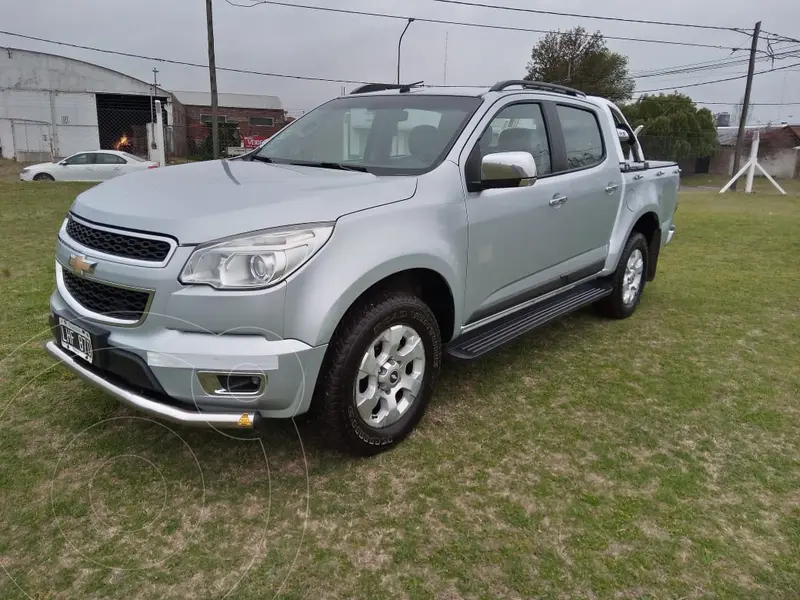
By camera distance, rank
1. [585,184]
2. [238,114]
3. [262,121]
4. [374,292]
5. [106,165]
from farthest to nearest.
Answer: [262,121] → [238,114] → [106,165] → [585,184] → [374,292]

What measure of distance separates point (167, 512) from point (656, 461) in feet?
7.50

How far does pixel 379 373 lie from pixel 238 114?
44.9m

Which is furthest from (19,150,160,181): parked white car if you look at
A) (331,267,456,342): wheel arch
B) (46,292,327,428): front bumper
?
(46,292,327,428): front bumper

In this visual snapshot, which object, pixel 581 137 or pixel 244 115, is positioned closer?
pixel 581 137

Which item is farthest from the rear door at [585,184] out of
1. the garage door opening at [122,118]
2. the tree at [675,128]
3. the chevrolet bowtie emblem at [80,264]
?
the tree at [675,128]

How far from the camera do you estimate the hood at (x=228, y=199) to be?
243 centimetres

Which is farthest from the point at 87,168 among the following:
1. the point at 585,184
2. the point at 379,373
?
the point at 379,373

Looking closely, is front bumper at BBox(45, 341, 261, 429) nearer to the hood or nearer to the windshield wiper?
the hood

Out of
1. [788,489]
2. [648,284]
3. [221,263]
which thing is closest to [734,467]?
[788,489]

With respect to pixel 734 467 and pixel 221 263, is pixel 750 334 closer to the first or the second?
pixel 734 467

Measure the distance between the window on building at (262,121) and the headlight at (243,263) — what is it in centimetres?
4421

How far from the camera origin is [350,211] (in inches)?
104

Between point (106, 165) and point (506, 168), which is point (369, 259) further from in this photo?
point (106, 165)

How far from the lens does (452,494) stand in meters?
2.70
